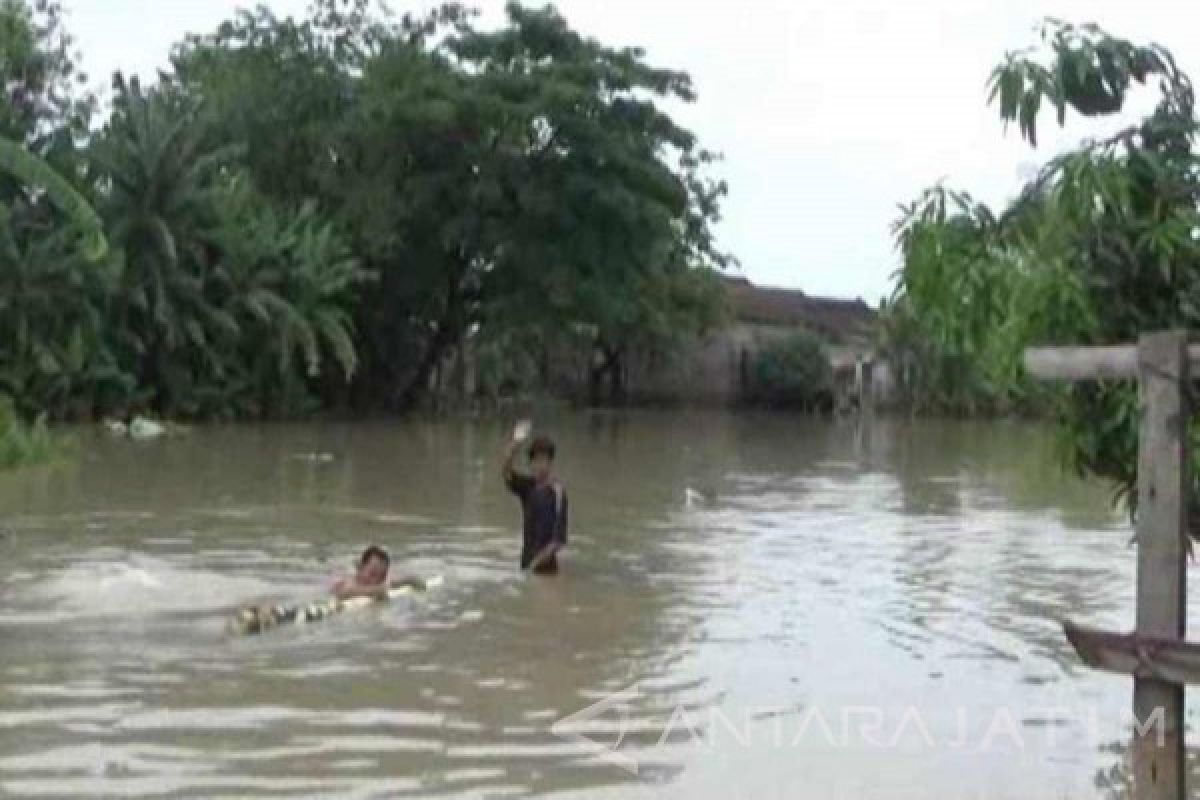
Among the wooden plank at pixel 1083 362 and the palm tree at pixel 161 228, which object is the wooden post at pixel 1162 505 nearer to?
the wooden plank at pixel 1083 362

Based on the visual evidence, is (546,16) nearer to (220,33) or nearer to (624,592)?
(220,33)

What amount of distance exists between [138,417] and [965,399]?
26297 millimetres

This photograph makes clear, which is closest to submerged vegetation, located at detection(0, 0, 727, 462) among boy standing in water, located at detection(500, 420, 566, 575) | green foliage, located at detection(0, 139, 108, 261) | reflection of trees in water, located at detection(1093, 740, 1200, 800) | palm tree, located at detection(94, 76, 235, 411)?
palm tree, located at detection(94, 76, 235, 411)

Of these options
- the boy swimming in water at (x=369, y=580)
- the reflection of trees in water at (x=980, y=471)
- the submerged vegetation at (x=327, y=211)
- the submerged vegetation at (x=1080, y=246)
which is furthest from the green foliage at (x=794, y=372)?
the submerged vegetation at (x=1080, y=246)

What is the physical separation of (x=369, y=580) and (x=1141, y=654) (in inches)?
300

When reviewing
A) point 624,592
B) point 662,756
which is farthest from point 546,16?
point 662,756

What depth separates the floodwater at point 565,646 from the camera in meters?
7.95

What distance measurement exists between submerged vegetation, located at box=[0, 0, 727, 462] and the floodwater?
1136 cm

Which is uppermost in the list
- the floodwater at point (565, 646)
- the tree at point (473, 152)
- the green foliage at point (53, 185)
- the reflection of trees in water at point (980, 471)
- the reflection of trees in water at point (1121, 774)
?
the tree at point (473, 152)

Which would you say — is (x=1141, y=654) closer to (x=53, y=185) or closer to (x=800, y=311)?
(x=53, y=185)

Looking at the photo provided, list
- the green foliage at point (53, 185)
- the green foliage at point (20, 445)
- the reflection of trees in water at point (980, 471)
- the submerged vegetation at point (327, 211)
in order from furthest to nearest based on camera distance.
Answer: the submerged vegetation at point (327, 211)
the green foliage at point (20, 445)
the reflection of trees in water at point (980, 471)
the green foliage at point (53, 185)

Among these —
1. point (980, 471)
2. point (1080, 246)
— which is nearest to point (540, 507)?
point (1080, 246)

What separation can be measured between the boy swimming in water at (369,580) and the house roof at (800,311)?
43.5 m

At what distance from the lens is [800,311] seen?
62.5m
